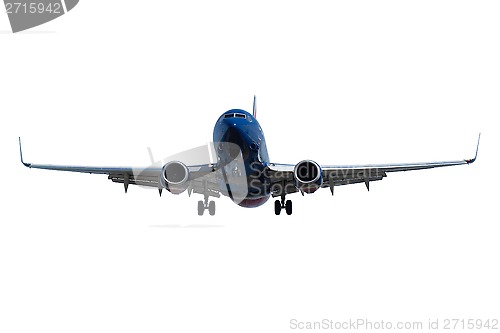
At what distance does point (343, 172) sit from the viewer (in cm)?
3588

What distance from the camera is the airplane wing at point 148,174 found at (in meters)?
35.1

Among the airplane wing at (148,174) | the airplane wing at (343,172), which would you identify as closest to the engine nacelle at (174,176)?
the airplane wing at (148,174)

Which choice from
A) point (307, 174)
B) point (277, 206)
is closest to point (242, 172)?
point (307, 174)

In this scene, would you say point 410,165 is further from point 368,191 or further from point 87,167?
point 87,167

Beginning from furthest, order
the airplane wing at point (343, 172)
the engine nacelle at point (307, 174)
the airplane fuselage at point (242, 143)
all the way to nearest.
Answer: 1. the airplane wing at point (343, 172)
2. the engine nacelle at point (307, 174)
3. the airplane fuselage at point (242, 143)

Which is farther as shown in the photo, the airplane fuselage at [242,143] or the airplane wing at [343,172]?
the airplane wing at [343,172]

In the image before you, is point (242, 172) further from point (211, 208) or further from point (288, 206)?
point (211, 208)

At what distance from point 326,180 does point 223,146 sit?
663 cm

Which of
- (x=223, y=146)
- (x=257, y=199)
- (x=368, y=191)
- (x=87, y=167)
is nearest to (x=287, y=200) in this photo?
(x=257, y=199)

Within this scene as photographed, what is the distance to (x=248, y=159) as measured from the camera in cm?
3325

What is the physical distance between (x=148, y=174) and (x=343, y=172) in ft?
30.7

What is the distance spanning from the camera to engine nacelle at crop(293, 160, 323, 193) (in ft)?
108

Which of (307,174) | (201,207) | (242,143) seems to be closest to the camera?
(242,143)

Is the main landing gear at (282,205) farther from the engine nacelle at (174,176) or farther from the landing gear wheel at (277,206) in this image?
the engine nacelle at (174,176)
